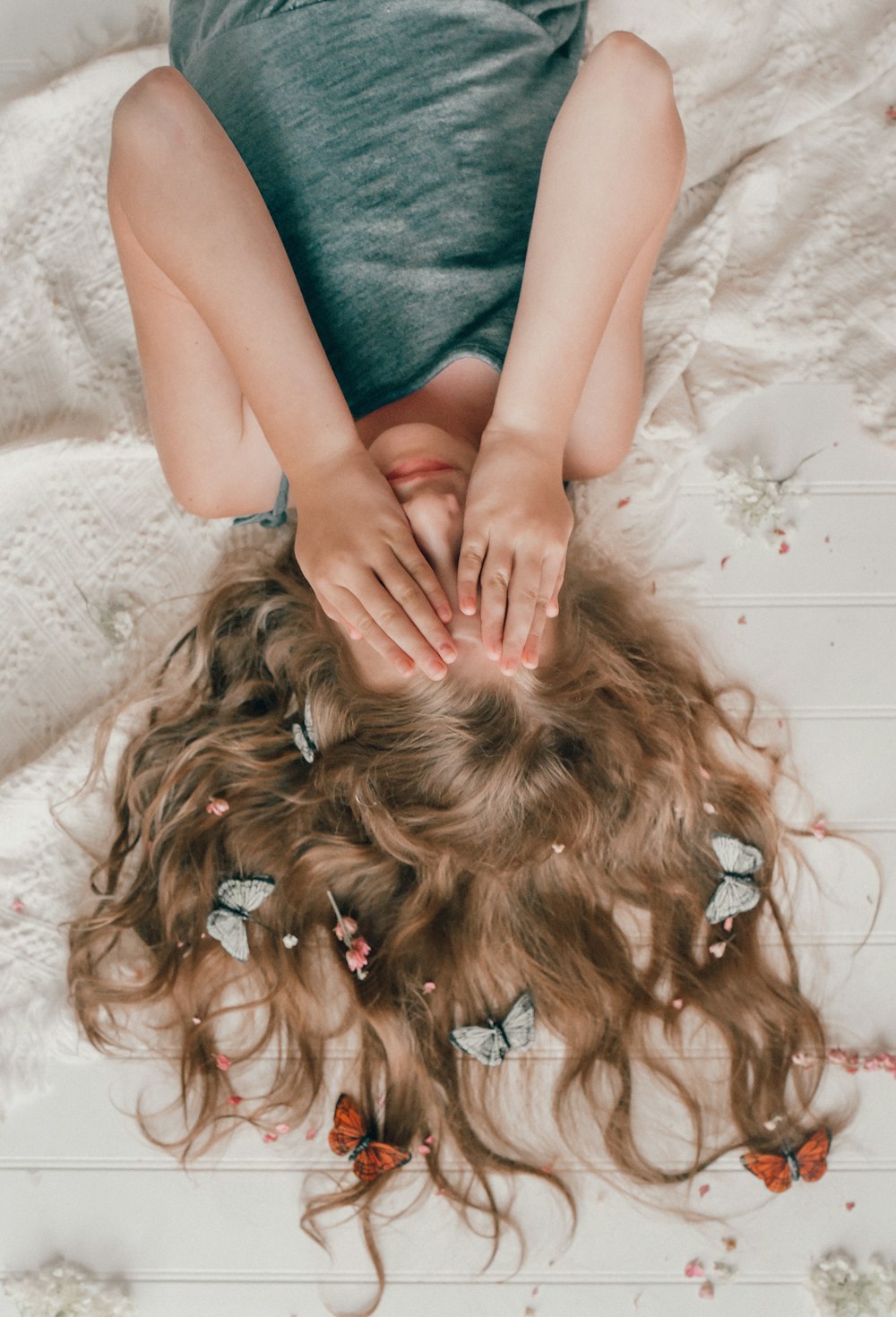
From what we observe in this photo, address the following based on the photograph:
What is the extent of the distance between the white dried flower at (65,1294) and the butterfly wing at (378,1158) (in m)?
0.31

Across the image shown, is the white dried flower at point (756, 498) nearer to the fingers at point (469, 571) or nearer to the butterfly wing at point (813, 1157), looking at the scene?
the fingers at point (469, 571)

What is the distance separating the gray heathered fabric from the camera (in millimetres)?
1125

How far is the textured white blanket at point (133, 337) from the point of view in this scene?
4.18 ft

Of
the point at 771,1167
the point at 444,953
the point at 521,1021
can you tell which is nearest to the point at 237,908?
the point at 444,953

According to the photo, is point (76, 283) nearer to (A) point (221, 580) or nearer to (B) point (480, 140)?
(A) point (221, 580)

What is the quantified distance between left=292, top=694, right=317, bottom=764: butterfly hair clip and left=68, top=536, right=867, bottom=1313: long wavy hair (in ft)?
0.10

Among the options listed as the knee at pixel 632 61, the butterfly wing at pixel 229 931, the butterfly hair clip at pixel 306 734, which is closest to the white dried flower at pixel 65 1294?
the butterfly wing at pixel 229 931

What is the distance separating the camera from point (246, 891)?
121cm

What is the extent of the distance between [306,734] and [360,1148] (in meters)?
0.48

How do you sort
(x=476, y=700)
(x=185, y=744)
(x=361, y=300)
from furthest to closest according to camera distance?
(x=185, y=744) → (x=361, y=300) → (x=476, y=700)

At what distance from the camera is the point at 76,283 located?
1326 mm

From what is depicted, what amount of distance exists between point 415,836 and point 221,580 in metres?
0.42

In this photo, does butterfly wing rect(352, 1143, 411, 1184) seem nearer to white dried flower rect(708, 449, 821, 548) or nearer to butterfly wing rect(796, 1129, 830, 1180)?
butterfly wing rect(796, 1129, 830, 1180)

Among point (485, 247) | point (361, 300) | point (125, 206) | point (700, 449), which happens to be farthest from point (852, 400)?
point (125, 206)
